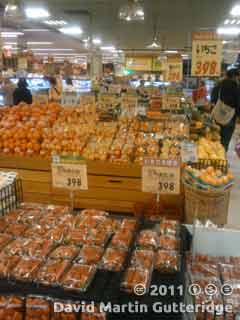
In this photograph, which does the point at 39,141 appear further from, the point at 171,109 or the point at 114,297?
the point at 171,109

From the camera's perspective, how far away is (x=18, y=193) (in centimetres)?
270

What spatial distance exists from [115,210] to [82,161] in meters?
1.69

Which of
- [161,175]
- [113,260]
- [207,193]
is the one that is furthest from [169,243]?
[207,193]

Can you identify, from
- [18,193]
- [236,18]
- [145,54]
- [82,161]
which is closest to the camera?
[82,161]

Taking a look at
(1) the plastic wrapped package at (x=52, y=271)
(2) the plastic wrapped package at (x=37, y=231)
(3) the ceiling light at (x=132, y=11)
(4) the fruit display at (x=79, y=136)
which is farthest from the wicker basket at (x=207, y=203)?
(3) the ceiling light at (x=132, y=11)

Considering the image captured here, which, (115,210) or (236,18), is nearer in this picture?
(115,210)

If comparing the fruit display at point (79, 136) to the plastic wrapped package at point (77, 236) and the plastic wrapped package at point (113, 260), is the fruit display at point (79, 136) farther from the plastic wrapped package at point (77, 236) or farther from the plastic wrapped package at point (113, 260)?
the plastic wrapped package at point (113, 260)

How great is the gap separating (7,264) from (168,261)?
2.67 ft

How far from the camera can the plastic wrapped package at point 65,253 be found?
5.91 feet

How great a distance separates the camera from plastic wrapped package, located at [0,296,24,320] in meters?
1.53

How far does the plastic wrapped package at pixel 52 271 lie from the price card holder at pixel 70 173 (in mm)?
779

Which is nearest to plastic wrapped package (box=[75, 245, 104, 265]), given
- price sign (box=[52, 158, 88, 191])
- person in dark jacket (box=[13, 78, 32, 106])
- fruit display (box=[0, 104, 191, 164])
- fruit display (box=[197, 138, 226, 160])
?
price sign (box=[52, 158, 88, 191])

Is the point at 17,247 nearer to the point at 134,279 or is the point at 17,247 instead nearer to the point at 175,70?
the point at 134,279

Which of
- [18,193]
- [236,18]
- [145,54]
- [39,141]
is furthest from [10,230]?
[145,54]
